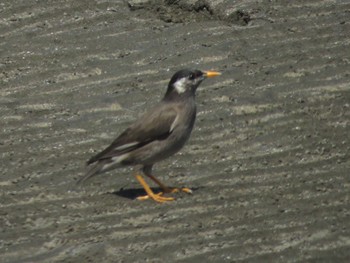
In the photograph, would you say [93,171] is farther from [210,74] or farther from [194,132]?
[210,74]

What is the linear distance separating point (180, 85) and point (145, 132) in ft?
1.90

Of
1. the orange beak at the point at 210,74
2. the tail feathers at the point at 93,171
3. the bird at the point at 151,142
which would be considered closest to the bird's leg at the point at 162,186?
the bird at the point at 151,142

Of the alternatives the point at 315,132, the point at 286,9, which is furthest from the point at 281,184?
the point at 286,9

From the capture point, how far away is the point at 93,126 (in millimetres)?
9773

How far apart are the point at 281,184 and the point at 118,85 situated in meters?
1.94

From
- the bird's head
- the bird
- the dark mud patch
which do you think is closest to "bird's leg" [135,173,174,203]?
the bird

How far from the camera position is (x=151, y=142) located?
9148 mm

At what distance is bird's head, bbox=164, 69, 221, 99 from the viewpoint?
31.1 feet

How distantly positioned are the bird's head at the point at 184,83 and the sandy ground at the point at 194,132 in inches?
14.4

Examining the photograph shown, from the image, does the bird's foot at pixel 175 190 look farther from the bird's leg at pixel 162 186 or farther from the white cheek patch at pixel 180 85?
the white cheek patch at pixel 180 85

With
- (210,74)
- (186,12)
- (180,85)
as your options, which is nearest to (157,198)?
(180,85)

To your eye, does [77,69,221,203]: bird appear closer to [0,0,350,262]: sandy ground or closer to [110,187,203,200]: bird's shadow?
[110,187,203,200]: bird's shadow

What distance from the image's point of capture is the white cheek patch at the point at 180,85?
373 inches

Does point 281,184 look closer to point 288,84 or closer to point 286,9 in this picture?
point 288,84
